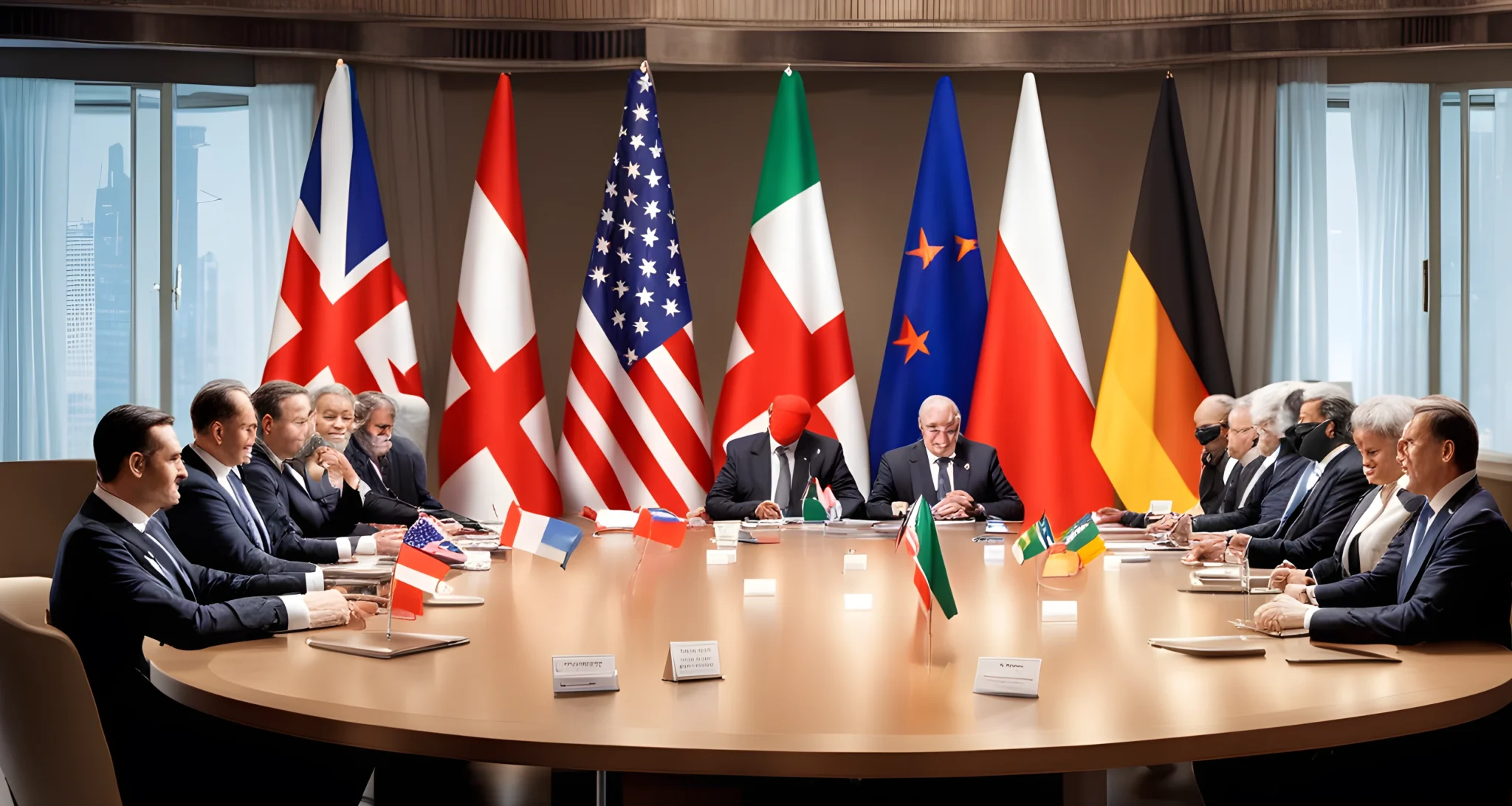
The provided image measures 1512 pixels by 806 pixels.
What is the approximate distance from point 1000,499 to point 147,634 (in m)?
4.03

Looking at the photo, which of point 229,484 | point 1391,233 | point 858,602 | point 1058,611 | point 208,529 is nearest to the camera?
point 1058,611

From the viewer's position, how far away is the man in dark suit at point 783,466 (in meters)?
6.04

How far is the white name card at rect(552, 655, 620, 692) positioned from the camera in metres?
2.44

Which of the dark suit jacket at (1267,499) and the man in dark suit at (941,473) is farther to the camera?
the man in dark suit at (941,473)

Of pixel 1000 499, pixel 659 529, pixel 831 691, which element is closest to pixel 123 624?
pixel 831 691

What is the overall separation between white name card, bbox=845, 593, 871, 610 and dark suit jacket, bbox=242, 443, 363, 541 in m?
1.91

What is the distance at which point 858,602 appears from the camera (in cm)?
345

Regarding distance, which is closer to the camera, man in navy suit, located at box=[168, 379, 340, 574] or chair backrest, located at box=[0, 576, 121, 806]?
chair backrest, located at box=[0, 576, 121, 806]

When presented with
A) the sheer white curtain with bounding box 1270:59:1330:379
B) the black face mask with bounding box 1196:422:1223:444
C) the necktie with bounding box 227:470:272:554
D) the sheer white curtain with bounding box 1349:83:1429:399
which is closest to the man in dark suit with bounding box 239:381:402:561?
the necktie with bounding box 227:470:272:554

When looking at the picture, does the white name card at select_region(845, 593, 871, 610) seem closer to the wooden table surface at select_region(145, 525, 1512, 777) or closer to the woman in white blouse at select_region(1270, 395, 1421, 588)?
the wooden table surface at select_region(145, 525, 1512, 777)

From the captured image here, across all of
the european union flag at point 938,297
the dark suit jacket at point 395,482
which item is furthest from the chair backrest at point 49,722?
the european union flag at point 938,297

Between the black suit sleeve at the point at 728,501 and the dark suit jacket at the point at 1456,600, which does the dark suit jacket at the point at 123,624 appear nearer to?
the dark suit jacket at the point at 1456,600

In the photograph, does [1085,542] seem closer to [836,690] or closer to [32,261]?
[836,690]

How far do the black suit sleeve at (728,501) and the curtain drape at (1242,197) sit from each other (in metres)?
→ 2.64
